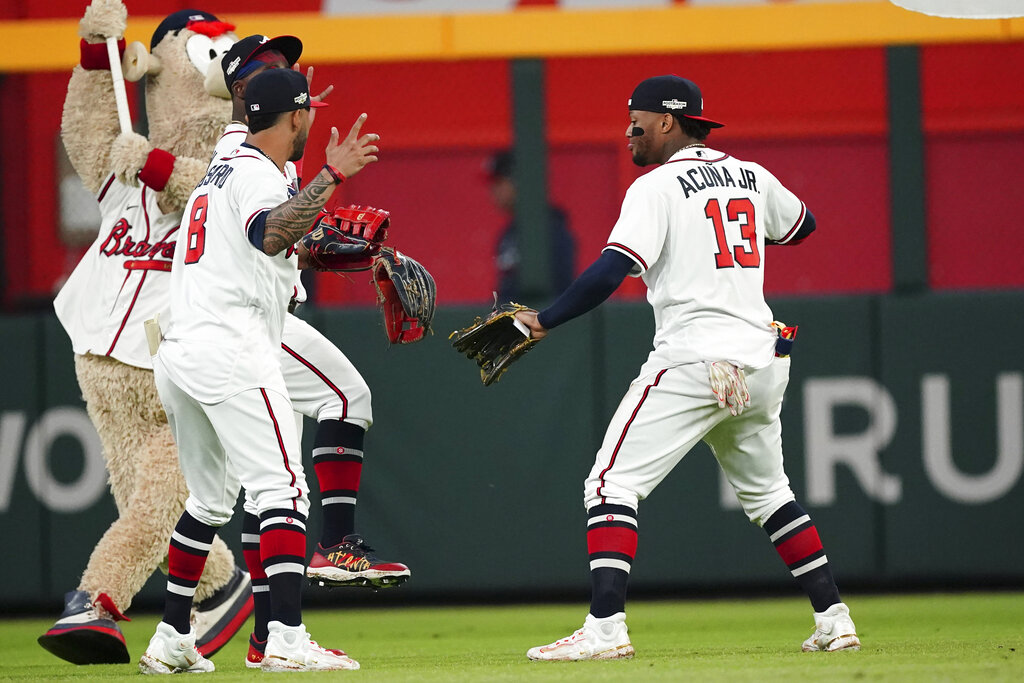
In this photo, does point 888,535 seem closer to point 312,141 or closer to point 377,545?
point 377,545

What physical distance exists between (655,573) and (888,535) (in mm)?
1175

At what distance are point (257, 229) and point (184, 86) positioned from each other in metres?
1.60

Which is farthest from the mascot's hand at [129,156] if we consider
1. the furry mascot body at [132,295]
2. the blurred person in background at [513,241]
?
the blurred person in background at [513,241]

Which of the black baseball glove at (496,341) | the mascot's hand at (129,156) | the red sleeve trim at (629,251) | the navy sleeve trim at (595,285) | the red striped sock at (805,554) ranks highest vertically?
the mascot's hand at (129,156)

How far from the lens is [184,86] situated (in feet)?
17.9

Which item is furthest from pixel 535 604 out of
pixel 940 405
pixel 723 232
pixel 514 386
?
pixel 723 232

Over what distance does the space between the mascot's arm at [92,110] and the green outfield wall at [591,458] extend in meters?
1.81

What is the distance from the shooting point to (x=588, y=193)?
7715 millimetres

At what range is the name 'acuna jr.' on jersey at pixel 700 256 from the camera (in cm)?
453

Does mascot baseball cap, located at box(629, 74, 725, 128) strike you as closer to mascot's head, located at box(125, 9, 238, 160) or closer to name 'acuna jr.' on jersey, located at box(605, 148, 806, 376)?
name 'acuna jr.' on jersey, located at box(605, 148, 806, 376)

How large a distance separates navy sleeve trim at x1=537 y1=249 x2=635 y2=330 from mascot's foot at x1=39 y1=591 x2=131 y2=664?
1.89 metres

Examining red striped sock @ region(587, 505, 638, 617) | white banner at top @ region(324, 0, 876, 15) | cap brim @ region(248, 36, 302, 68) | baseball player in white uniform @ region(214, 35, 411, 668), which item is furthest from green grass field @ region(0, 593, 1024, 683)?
white banner at top @ region(324, 0, 876, 15)

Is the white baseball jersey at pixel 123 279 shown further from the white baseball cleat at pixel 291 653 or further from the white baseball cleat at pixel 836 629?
the white baseball cleat at pixel 836 629

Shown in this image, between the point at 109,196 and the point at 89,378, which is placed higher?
the point at 109,196
